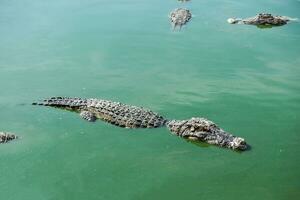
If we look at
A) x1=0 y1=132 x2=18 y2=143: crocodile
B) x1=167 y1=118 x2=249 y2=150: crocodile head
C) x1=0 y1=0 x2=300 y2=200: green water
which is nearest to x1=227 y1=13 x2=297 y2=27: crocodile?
x1=0 y1=0 x2=300 y2=200: green water

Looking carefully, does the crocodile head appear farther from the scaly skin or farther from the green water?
the scaly skin

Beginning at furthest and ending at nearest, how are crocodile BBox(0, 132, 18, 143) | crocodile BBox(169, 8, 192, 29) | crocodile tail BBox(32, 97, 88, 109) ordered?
A: crocodile BBox(169, 8, 192, 29) → crocodile tail BBox(32, 97, 88, 109) → crocodile BBox(0, 132, 18, 143)

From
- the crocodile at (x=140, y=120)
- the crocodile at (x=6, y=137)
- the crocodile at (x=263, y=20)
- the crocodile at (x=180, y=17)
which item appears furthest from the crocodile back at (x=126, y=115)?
the crocodile at (x=263, y=20)

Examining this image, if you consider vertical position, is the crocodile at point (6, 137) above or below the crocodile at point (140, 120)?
below

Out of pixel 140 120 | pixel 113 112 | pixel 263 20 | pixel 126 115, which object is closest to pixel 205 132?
pixel 140 120

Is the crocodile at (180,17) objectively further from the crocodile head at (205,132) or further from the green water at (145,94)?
the crocodile head at (205,132)

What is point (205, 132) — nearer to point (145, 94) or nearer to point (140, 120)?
point (140, 120)

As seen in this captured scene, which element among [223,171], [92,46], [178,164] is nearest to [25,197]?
[178,164]

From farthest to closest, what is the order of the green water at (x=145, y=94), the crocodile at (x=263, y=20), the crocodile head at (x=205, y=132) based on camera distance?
the crocodile at (x=263, y=20)
the crocodile head at (x=205, y=132)
the green water at (x=145, y=94)
